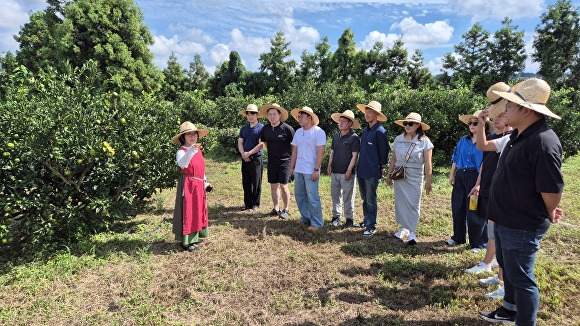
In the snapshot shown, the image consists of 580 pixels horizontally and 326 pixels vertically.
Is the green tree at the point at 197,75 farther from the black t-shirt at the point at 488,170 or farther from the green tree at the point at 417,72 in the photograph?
the black t-shirt at the point at 488,170

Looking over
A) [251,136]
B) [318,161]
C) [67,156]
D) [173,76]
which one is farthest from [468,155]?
[173,76]

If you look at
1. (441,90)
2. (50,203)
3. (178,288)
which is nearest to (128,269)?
(178,288)

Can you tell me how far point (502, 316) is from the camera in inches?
115

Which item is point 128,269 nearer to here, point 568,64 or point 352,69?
point 352,69

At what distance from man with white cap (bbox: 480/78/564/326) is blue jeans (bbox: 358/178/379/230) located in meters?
2.34

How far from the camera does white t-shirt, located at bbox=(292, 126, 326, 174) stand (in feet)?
16.8

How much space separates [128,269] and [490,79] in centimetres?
2261

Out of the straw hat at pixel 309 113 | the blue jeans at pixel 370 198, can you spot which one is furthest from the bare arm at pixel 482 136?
the straw hat at pixel 309 113

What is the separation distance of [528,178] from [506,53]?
22.7 meters

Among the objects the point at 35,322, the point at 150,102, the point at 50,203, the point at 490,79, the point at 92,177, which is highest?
the point at 490,79

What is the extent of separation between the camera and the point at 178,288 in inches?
141

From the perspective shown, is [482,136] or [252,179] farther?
[252,179]

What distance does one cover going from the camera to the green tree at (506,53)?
806 inches

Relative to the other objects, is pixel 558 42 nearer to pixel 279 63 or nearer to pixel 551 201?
pixel 279 63
